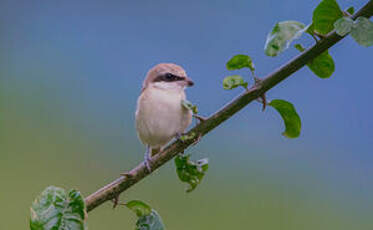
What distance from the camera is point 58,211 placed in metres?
0.91

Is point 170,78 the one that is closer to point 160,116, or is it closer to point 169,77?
point 169,77

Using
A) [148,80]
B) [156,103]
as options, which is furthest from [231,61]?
[148,80]

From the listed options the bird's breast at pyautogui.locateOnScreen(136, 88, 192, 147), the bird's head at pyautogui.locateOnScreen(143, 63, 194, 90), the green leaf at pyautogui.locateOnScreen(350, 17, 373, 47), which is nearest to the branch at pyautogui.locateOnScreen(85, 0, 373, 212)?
the green leaf at pyautogui.locateOnScreen(350, 17, 373, 47)

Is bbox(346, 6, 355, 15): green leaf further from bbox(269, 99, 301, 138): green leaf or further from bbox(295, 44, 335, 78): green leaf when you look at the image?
bbox(269, 99, 301, 138): green leaf

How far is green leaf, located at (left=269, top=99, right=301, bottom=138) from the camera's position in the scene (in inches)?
39.0

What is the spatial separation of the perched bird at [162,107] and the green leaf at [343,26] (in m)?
0.83

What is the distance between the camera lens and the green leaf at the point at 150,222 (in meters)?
1.07

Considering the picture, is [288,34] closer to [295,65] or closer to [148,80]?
[295,65]

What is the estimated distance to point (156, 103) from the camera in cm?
176

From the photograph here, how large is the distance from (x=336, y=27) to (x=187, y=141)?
354mm

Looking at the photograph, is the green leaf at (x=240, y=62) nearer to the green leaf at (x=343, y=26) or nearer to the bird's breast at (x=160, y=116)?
the green leaf at (x=343, y=26)

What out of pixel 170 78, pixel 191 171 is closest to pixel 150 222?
pixel 191 171

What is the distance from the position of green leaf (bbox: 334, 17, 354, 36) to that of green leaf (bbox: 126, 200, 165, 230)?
0.56 meters

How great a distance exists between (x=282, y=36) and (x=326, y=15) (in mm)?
95
